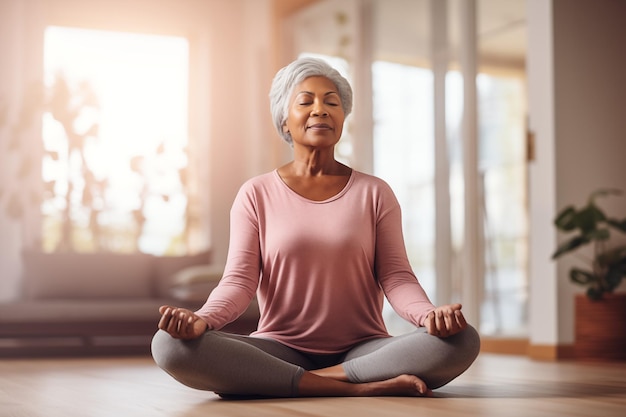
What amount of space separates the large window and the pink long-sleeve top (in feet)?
15.9

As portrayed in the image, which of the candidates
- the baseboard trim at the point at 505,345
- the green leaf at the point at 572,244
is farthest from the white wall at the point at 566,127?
the baseboard trim at the point at 505,345

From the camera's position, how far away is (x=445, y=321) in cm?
227

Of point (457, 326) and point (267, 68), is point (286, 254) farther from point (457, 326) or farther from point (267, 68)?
point (267, 68)

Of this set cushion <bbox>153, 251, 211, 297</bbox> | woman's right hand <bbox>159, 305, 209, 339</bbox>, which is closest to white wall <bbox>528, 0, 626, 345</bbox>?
cushion <bbox>153, 251, 211, 297</bbox>

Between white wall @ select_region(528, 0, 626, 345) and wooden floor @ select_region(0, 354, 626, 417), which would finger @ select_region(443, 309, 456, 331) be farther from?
white wall @ select_region(528, 0, 626, 345)

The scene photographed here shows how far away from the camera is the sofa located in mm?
5609

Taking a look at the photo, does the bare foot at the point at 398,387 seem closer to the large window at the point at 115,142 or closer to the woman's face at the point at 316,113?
the woman's face at the point at 316,113

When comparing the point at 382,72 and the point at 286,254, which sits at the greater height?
the point at 382,72

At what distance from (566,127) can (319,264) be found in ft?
9.74

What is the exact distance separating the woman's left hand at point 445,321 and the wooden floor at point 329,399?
0.18 meters

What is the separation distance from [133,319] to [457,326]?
12.3 feet

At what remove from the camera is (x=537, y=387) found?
2949 millimetres

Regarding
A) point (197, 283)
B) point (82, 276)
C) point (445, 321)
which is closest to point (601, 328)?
point (197, 283)

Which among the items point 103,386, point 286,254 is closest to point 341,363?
point 286,254
